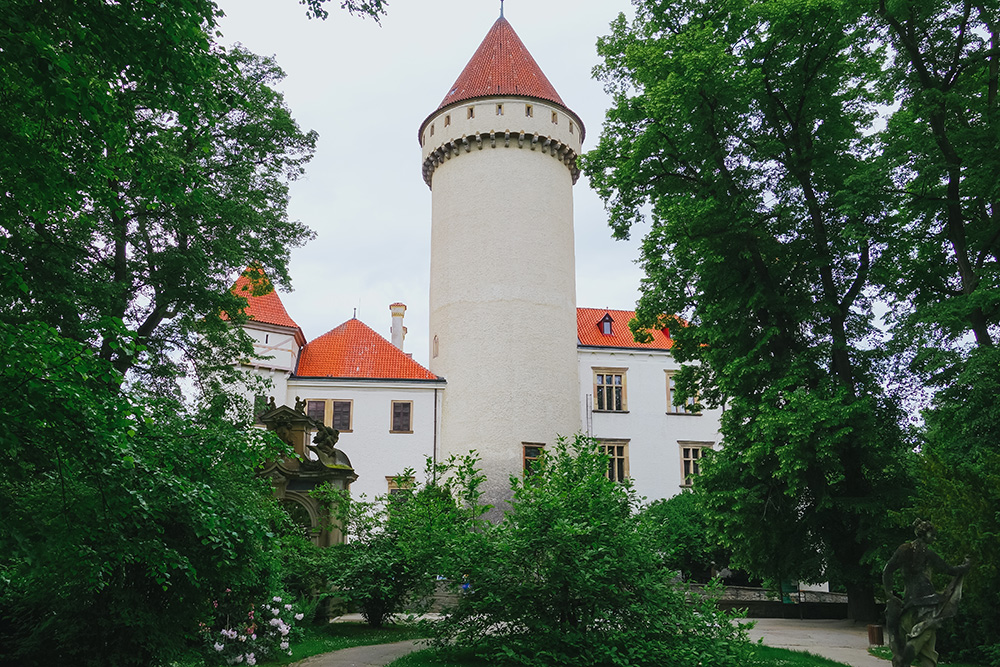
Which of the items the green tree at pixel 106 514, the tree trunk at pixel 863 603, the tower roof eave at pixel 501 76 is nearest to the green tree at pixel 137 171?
the green tree at pixel 106 514

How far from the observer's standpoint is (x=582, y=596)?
10797 mm

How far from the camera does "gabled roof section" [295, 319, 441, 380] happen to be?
33531 millimetres

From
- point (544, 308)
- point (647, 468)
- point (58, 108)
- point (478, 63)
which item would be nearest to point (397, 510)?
point (58, 108)

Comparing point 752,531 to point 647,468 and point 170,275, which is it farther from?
point 647,468

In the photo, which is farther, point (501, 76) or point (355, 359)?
point (355, 359)

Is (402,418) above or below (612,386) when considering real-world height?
below

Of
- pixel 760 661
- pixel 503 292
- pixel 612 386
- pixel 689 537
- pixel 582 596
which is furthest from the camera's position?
pixel 612 386

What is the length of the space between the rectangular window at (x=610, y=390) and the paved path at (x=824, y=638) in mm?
14402

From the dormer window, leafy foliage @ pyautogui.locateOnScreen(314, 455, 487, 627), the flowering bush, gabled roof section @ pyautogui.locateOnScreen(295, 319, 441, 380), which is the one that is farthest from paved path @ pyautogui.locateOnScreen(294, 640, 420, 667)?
the dormer window

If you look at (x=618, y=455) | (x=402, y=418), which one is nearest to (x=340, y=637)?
(x=402, y=418)

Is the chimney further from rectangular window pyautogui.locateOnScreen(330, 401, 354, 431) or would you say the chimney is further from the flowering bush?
the flowering bush

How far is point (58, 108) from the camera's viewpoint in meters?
6.66

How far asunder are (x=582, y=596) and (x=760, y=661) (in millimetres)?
3053

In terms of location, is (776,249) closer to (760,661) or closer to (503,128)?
(760,661)
